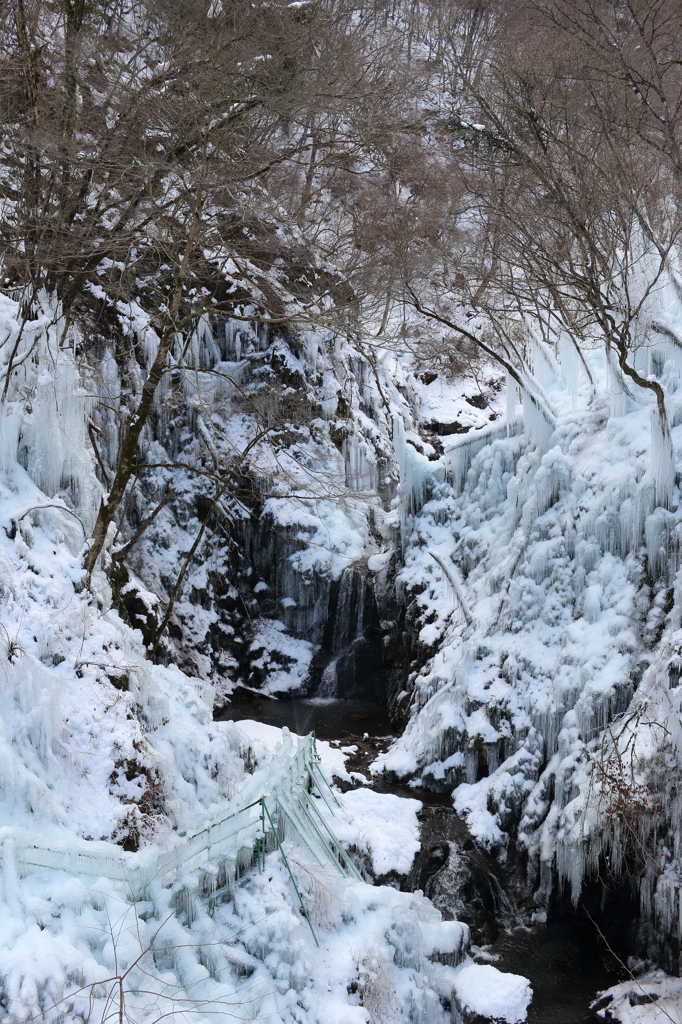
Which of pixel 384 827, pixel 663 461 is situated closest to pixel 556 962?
pixel 384 827

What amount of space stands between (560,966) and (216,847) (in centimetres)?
396

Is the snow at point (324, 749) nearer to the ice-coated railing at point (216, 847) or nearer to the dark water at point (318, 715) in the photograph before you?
the dark water at point (318, 715)

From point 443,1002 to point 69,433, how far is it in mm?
6709

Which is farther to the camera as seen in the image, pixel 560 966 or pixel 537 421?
pixel 537 421

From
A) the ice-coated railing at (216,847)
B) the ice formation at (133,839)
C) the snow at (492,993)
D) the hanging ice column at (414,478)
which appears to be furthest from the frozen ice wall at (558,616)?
the ice-coated railing at (216,847)

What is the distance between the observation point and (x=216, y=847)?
19.5 feet

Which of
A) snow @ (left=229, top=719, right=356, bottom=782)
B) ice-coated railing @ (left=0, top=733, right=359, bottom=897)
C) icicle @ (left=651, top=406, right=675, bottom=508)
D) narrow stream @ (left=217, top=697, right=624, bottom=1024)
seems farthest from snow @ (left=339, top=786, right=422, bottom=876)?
icicle @ (left=651, top=406, right=675, bottom=508)

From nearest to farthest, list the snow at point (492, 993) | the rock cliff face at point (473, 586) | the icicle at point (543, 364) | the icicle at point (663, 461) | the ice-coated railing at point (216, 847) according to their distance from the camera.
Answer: the ice-coated railing at point (216, 847)
the snow at point (492, 993)
the rock cliff face at point (473, 586)
the icicle at point (663, 461)
the icicle at point (543, 364)

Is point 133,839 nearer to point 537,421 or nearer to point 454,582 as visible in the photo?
point 454,582

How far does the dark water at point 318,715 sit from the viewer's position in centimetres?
1373

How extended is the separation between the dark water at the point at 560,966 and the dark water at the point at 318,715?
5.43m

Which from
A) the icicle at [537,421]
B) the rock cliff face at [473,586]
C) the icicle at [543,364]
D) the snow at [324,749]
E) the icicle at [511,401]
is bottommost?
the snow at [324,749]

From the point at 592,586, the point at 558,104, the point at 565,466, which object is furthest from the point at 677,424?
the point at 558,104

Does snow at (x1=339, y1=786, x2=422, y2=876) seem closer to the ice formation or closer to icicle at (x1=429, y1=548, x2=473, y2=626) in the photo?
the ice formation
